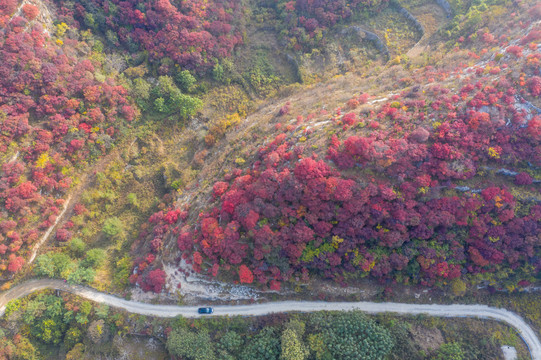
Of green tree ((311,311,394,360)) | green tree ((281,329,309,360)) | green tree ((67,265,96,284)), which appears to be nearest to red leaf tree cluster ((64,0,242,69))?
green tree ((67,265,96,284))

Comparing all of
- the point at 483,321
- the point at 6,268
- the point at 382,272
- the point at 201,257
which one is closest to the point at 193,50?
the point at 201,257

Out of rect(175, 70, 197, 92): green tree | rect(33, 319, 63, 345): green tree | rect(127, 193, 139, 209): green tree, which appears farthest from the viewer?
rect(175, 70, 197, 92): green tree

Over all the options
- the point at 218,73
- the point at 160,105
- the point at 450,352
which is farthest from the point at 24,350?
the point at 450,352

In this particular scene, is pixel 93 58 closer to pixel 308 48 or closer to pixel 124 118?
pixel 124 118

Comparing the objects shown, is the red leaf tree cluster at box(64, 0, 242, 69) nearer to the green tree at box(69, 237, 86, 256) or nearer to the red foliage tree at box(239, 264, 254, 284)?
the green tree at box(69, 237, 86, 256)

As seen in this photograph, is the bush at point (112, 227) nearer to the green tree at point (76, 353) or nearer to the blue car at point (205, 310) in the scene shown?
the green tree at point (76, 353)

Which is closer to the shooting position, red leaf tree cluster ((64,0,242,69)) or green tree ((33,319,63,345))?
green tree ((33,319,63,345))

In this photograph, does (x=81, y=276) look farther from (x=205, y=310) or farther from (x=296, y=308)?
(x=296, y=308)
